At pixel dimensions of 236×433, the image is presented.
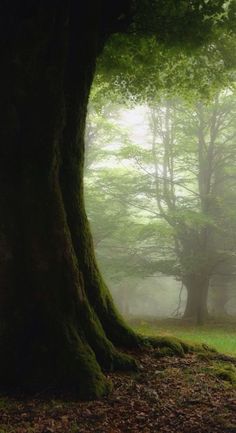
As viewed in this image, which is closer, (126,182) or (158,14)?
(158,14)

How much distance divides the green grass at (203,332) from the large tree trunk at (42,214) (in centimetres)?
839

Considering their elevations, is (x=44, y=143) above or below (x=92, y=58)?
below

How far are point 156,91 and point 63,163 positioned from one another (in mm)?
5186

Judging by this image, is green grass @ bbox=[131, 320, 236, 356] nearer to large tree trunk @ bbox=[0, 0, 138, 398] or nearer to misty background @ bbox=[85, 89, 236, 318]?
misty background @ bbox=[85, 89, 236, 318]

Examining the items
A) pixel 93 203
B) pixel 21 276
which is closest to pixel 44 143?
pixel 21 276

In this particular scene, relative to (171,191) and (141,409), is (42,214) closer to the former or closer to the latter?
(141,409)

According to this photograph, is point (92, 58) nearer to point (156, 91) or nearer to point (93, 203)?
point (156, 91)

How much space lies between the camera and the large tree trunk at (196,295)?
23.6m

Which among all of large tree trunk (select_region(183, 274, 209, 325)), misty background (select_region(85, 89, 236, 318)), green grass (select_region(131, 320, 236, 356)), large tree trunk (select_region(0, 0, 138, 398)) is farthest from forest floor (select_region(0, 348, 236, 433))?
large tree trunk (select_region(183, 274, 209, 325))

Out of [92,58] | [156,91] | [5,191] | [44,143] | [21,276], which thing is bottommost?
[21,276]

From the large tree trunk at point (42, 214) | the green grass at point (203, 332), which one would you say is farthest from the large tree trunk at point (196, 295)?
the large tree trunk at point (42, 214)

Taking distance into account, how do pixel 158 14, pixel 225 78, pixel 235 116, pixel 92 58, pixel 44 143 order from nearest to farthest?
1. pixel 44 143
2. pixel 92 58
3. pixel 158 14
4. pixel 225 78
5. pixel 235 116

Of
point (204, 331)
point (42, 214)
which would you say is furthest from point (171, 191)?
point (42, 214)

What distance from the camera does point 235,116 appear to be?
23.9 m
